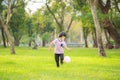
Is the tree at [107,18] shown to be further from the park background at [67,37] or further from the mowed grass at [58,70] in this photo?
the mowed grass at [58,70]

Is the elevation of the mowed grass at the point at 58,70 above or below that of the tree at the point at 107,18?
below

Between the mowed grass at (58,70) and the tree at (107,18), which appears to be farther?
the tree at (107,18)

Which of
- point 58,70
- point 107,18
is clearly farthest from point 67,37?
point 58,70

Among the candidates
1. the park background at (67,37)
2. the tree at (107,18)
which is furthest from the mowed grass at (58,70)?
the tree at (107,18)

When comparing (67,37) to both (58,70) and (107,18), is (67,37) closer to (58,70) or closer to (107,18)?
(107,18)

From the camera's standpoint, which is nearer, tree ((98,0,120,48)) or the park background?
the park background

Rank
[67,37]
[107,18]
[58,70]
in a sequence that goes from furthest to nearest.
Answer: [67,37], [107,18], [58,70]

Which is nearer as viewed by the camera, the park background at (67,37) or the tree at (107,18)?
the park background at (67,37)

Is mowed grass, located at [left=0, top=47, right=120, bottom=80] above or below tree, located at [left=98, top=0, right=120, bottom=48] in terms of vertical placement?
below

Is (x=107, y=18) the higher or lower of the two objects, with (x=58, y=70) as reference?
higher

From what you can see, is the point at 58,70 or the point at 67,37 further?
the point at 67,37

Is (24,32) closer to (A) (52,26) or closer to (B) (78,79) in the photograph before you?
(A) (52,26)

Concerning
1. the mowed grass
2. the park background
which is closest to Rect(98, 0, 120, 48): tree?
the park background

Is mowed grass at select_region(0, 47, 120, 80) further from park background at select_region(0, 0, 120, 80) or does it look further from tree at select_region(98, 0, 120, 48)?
tree at select_region(98, 0, 120, 48)
